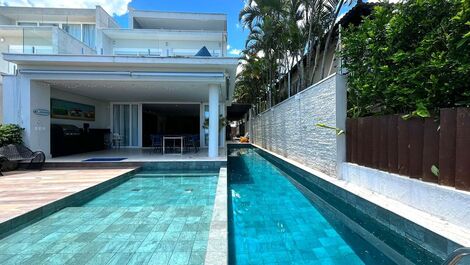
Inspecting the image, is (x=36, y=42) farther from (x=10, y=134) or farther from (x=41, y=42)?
(x=10, y=134)

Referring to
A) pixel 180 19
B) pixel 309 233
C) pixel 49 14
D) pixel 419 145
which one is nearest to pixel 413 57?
pixel 419 145

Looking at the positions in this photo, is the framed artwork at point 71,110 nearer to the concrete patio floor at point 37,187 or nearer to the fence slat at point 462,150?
the concrete patio floor at point 37,187

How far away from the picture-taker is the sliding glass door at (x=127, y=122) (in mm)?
17109

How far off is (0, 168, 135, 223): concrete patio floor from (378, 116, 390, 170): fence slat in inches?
248

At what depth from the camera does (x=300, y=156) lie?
11.2 meters

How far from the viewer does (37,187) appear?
665cm

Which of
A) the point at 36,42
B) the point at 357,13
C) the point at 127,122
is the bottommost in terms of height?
the point at 127,122

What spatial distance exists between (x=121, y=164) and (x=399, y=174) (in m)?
8.64

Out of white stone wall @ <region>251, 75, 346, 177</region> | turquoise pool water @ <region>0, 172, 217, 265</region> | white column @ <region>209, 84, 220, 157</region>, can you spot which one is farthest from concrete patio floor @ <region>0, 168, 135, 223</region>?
white stone wall @ <region>251, 75, 346, 177</region>

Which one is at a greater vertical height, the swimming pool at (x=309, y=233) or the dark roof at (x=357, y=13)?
the dark roof at (x=357, y=13)

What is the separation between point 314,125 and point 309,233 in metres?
5.07

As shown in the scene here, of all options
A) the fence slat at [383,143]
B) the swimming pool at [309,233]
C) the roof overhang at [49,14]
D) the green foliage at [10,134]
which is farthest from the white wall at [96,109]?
the fence slat at [383,143]

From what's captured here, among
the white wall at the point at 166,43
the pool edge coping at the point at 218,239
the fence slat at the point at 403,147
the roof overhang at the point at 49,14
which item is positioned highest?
the roof overhang at the point at 49,14

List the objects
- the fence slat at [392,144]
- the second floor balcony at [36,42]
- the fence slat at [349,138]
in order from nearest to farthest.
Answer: the fence slat at [392,144]
the fence slat at [349,138]
the second floor balcony at [36,42]
